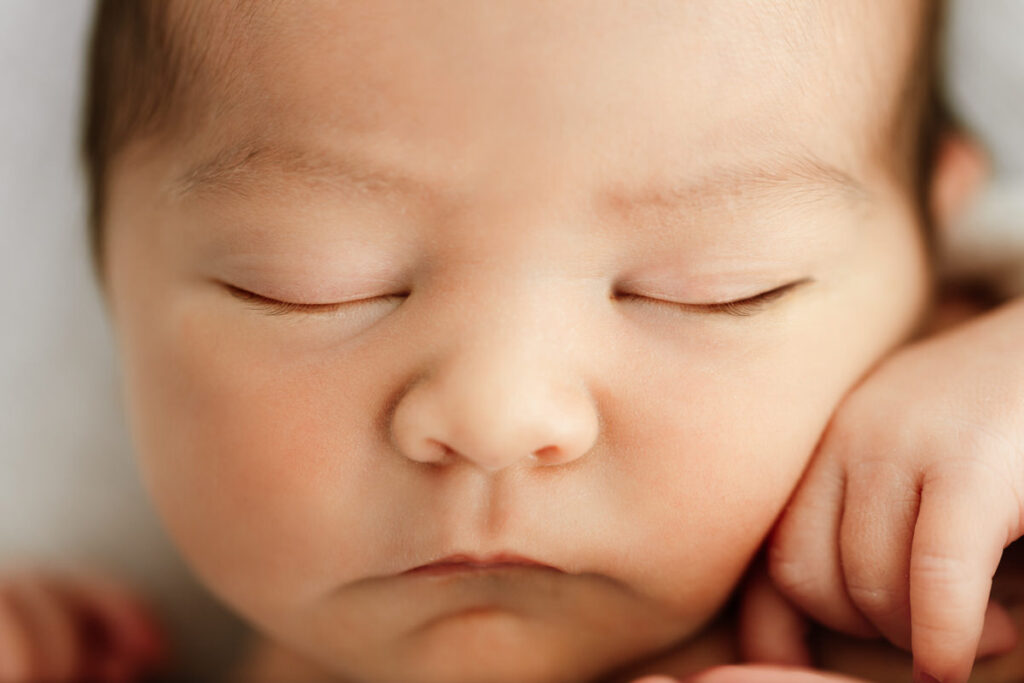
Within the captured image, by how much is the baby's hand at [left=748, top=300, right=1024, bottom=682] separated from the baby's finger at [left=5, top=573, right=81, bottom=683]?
2.54 feet

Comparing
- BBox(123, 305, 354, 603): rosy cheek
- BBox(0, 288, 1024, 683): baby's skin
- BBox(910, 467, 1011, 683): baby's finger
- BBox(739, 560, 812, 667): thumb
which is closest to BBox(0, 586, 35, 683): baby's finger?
BBox(123, 305, 354, 603): rosy cheek

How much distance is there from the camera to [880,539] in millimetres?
903

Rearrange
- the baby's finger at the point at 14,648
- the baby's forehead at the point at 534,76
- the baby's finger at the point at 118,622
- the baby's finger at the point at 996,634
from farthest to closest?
the baby's finger at the point at 118,622 → the baby's finger at the point at 14,648 → the baby's finger at the point at 996,634 → the baby's forehead at the point at 534,76

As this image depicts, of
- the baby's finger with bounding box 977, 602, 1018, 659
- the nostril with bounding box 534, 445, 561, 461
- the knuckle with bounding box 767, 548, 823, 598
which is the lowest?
the baby's finger with bounding box 977, 602, 1018, 659

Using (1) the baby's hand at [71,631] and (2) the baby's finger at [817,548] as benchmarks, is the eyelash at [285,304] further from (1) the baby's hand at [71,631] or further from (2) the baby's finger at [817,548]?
(1) the baby's hand at [71,631]

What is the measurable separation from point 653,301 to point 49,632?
0.83m

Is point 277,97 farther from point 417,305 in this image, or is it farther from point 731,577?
point 731,577

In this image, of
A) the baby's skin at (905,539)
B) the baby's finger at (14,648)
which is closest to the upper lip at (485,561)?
the baby's skin at (905,539)

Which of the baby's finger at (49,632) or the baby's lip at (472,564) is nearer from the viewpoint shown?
the baby's lip at (472,564)

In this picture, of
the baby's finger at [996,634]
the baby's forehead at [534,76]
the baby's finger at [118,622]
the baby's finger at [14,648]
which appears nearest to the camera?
the baby's forehead at [534,76]

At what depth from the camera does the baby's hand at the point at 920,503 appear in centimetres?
85

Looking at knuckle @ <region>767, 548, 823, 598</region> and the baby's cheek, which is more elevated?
the baby's cheek

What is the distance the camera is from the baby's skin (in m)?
0.86

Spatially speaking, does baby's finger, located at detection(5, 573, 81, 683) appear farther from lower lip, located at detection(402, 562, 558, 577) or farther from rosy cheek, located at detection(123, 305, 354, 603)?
lower lip, located at detection(402, 562, 558, 577)
